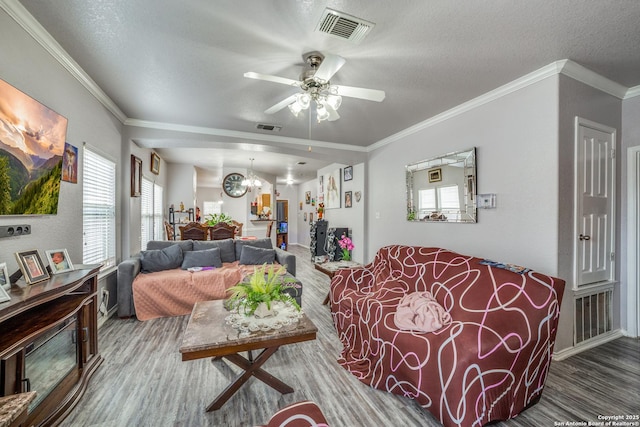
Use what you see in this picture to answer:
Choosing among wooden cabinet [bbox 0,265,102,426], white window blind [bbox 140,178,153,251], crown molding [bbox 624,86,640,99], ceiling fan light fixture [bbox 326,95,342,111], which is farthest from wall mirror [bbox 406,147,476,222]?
white window blind [bbox 140,178,153,251]

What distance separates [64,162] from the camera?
7.56 feet

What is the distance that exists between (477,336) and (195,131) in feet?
13.7

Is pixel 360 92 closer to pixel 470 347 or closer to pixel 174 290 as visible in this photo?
pixel 470 347

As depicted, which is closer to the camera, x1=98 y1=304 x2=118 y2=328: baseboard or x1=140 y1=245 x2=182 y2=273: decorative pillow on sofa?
x1=98 y1=304 x2=118 y2=328: baseboard

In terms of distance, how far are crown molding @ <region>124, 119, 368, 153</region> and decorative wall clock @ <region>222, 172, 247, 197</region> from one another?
358 centimetres

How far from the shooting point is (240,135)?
4262mm

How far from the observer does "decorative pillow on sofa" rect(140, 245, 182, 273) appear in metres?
3.63

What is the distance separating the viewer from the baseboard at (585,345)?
8.09ft

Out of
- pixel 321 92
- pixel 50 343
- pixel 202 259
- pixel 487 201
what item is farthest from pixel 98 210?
pixel 487 201

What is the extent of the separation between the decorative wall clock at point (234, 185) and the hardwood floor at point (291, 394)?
5.36 metres

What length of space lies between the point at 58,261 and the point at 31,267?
0.31 meters

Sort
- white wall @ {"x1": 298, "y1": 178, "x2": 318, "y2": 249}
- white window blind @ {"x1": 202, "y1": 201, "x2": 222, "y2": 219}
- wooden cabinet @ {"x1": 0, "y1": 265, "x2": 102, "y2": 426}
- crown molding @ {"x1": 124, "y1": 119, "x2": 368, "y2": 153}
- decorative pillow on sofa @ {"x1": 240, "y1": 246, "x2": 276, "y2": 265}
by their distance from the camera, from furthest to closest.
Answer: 1. white window blind @ {"x1": 202, "y1": 201, "x2": 222, "y2": 219}
2. white wall @ {"x1": 298, "y1": 178, "x2": 318, "y2": 249}
3. decorative pillow on sofa @ {"x1": 240, "y1": 246, "x2": 276, "y2": 265}
4. crown molding @ {"x1": 124, "y1": 119, "x2": 368, "y2": 153}
5. wooden cabinet @ {"x1": 0, "y1": 265, "x2": 102, "y2": 426}

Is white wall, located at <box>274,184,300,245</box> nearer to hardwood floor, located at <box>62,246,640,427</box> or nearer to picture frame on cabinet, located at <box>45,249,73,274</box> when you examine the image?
hardwood floor, located at <box>62,246,640,427</box>

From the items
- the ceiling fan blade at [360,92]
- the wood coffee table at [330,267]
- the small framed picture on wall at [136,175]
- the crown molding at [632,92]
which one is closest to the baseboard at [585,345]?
the wood coffee table at [330,267]
